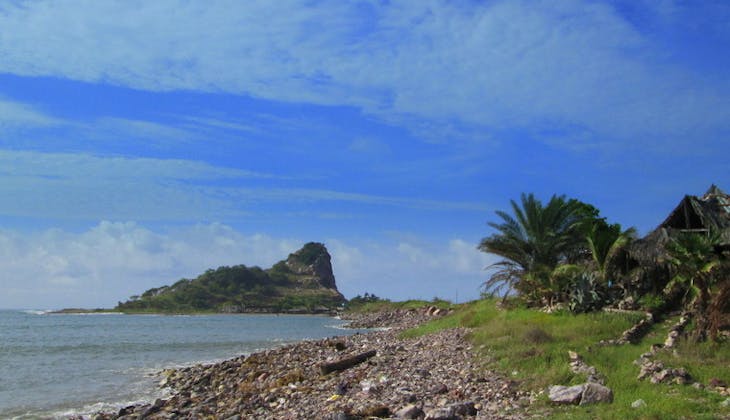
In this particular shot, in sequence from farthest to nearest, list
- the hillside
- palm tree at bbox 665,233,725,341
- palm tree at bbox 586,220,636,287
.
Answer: the hillside, palm tree at bbox 586,220,636,287, palm tree at bbox 665,233,725,341

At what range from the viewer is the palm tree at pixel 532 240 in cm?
2620

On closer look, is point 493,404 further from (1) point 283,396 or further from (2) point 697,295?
(2) point 697,295

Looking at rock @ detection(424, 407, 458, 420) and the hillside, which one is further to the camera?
the hillside

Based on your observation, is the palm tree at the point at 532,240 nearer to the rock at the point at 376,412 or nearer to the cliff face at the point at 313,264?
the rock at the point at 376,412

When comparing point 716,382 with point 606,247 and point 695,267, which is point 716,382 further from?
point 606,247

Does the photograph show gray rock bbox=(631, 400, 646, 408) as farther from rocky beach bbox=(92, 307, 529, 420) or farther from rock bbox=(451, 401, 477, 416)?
rock bbox=(451, 401, 477, 416)

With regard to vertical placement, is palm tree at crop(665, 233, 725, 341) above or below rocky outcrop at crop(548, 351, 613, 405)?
above

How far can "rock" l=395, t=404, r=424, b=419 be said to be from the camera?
10.4 metres

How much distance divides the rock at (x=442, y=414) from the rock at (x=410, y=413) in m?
0.22

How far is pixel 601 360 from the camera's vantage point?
13680 mm

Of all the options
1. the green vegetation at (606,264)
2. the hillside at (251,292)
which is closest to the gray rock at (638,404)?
the green vegetation at (606,264)

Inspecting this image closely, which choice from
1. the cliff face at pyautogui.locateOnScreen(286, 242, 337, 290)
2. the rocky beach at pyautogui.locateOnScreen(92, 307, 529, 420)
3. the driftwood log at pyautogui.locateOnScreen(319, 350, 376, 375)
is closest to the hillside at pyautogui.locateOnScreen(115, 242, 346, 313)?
the cliff face at pyautogui.locateOnScreen(286, 242, 337, 290)

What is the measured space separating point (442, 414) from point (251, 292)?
133386 mm

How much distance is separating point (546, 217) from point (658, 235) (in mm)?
4815
